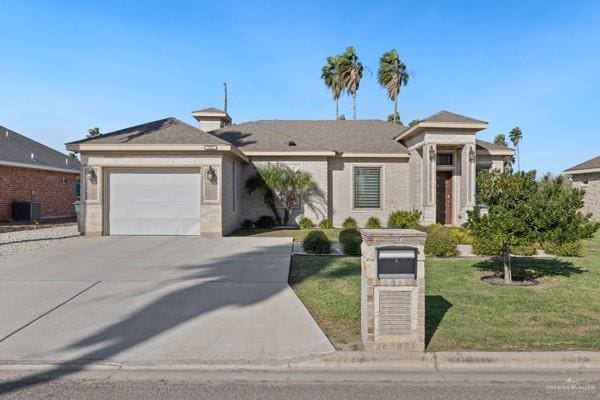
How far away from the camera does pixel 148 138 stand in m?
13.8

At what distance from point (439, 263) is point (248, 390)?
278 inches

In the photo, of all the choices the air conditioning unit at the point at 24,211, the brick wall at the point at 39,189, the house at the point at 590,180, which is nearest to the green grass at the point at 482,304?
the air conditioning unit at the point at 24,211

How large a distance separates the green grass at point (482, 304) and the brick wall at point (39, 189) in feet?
56.8

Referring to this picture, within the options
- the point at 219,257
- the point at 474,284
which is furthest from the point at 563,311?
the point at 219,257

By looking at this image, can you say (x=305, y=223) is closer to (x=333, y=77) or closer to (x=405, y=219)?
(x=405, y=219)

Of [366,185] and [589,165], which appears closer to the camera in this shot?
[366,185]

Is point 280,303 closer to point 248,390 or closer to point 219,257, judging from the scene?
point 248,390

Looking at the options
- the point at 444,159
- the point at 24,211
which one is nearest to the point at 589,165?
the point at 444,159

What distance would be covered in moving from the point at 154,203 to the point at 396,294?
1165cm

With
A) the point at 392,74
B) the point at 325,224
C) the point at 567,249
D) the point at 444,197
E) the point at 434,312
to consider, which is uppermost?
the point at 392,74

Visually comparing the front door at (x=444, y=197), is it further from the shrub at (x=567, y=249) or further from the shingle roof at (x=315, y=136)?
the shrub at (x=567, y=249)

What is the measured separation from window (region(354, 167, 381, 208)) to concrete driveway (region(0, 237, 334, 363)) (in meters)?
9.18

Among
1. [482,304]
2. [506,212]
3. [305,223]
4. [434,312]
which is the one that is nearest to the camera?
[434,312]

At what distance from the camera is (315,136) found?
20.1 metres
